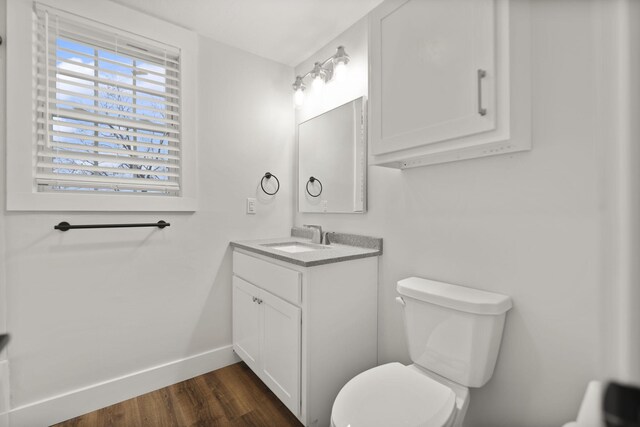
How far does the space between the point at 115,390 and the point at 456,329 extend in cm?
186

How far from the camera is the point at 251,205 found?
223 centimetres

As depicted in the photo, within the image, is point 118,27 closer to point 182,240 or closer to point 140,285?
point 182,240

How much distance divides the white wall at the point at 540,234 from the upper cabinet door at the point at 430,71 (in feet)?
0.43

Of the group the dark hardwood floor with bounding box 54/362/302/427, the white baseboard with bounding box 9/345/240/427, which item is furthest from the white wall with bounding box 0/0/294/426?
the dark hardwood floor with bounding box 54/362/302/427

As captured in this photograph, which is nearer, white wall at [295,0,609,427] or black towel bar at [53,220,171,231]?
white wall at [295,0,609,427]

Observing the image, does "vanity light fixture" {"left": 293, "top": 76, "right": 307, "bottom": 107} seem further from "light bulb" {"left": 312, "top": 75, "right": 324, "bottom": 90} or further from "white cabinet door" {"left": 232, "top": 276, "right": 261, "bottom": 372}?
"white cabinet door" {"left": 232, "top": 276, "right": 261, "bottom": 372}

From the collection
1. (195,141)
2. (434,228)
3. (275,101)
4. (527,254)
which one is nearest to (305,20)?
(275,101)


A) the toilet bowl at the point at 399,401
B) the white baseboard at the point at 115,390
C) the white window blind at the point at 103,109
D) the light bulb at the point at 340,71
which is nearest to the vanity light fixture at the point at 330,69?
the light bulb at the point at 340,71

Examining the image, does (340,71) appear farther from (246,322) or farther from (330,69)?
(246,322)

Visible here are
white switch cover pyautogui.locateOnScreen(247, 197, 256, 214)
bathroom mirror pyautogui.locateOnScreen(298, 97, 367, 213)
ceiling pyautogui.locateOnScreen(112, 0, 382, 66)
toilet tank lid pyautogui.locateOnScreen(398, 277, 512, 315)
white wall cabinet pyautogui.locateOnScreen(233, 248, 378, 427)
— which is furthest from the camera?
white switch cover pyautogui.locateOnScreen(247, 197, 256, 214)

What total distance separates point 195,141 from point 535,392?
2135 millimetres

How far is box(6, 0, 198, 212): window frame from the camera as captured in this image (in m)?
1.46

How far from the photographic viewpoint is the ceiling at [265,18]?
68.2 inches

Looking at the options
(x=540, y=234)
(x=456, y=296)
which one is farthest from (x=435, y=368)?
(x=540, y=234)
